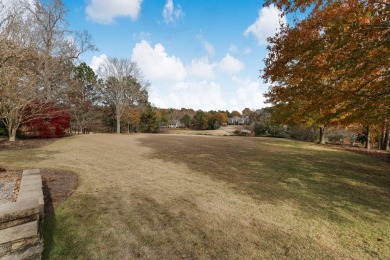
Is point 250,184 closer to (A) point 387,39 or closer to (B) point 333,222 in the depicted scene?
(B) point 333,222

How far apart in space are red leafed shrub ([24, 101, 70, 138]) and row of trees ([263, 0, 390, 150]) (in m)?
15.7

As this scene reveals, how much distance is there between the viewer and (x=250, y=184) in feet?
21.2

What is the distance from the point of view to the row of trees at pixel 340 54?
18.0 ft

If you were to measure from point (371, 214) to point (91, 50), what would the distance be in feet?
87.7

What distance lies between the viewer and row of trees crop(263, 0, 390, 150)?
216 inches

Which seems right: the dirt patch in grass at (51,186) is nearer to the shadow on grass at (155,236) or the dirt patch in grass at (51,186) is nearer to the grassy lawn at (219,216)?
the grassy lawn at (219,216)

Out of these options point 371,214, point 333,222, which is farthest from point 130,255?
Result: point 371,214

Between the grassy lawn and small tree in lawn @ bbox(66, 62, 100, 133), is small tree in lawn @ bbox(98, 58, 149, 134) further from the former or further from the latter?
the grassy lawn

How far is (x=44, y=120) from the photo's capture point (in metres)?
16.1

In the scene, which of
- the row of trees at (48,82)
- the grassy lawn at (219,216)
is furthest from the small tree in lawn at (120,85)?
the grassy lawn at (219,216)

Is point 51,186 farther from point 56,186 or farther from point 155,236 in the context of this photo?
point 155,236

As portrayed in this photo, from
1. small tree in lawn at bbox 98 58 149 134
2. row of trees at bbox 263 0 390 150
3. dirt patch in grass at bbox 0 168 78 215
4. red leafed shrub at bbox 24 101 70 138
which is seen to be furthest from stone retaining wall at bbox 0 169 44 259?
small tree in lawn at bbox 98 58 149 134

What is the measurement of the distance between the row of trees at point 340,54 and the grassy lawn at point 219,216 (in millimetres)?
2872

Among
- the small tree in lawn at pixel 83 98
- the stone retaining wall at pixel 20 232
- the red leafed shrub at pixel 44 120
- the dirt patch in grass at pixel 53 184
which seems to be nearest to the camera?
the stone retaining wall at pixel 20 232
